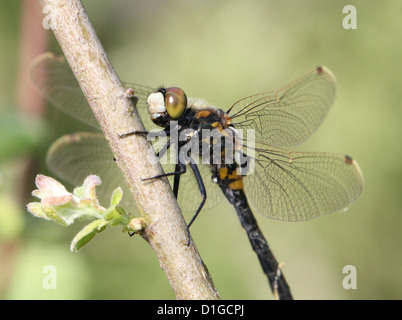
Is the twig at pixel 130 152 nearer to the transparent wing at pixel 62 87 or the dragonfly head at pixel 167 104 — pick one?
the dragonfly head at pixel 167 104

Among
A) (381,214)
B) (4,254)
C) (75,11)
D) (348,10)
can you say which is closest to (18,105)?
(4,254)

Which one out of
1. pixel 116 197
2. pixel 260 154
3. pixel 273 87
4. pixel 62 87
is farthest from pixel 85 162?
pixel 273 87

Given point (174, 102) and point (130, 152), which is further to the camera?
point (174, 102)

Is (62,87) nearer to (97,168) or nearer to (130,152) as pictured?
(97,168)

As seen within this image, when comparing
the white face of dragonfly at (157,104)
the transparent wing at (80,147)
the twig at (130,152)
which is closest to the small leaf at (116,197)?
the twig at (130,152)

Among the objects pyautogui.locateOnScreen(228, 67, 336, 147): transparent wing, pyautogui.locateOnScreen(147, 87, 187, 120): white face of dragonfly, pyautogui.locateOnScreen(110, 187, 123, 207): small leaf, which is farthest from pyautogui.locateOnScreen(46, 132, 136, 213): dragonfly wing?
pyautogui.locateOnScreen(110, 187, 123, 207): small leaf

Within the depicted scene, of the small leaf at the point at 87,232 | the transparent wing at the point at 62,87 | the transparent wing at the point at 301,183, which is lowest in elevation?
the small leaf at the point at 87,232
